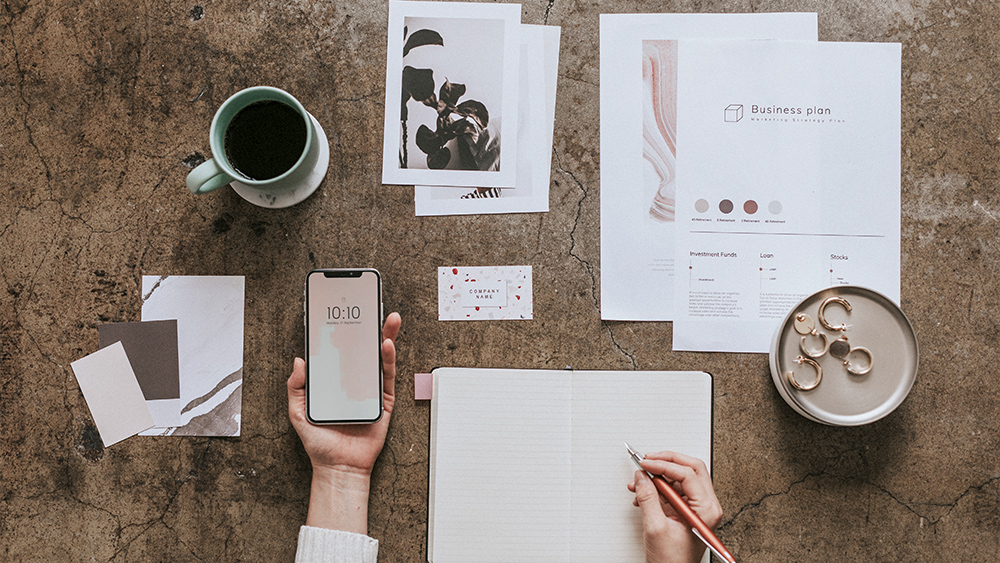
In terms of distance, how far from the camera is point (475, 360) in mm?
938

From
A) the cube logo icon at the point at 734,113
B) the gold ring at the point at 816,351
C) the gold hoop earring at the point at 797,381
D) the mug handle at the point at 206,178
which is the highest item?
the cube logo icon at the point at 734,113

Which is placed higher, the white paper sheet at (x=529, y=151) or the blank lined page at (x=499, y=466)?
the white paper sheet at (x=529, y=151)

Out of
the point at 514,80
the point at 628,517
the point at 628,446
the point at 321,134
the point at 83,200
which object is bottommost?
the point at 628,517

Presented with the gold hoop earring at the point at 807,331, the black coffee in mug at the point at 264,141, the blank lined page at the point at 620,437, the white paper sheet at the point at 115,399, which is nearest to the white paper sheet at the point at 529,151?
the black coffee in mug at the point at 264,141

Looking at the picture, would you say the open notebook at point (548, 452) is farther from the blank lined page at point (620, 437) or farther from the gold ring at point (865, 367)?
the gold ring at point (865, 367)

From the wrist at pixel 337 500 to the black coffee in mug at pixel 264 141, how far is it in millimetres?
479

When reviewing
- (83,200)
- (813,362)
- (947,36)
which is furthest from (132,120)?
(947,36)

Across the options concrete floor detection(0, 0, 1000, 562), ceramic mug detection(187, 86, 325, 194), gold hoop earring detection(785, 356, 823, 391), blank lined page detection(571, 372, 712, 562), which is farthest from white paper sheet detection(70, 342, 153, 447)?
gold hoop earring detection(785, 356, 823, 391)

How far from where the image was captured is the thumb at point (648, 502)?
81 centimetres

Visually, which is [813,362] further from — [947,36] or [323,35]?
[323,35]

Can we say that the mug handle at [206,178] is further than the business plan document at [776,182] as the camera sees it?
No

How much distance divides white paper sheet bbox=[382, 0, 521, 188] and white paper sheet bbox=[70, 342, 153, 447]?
540 mm

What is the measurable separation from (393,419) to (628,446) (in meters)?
0.39

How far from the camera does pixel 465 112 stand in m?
0.94
